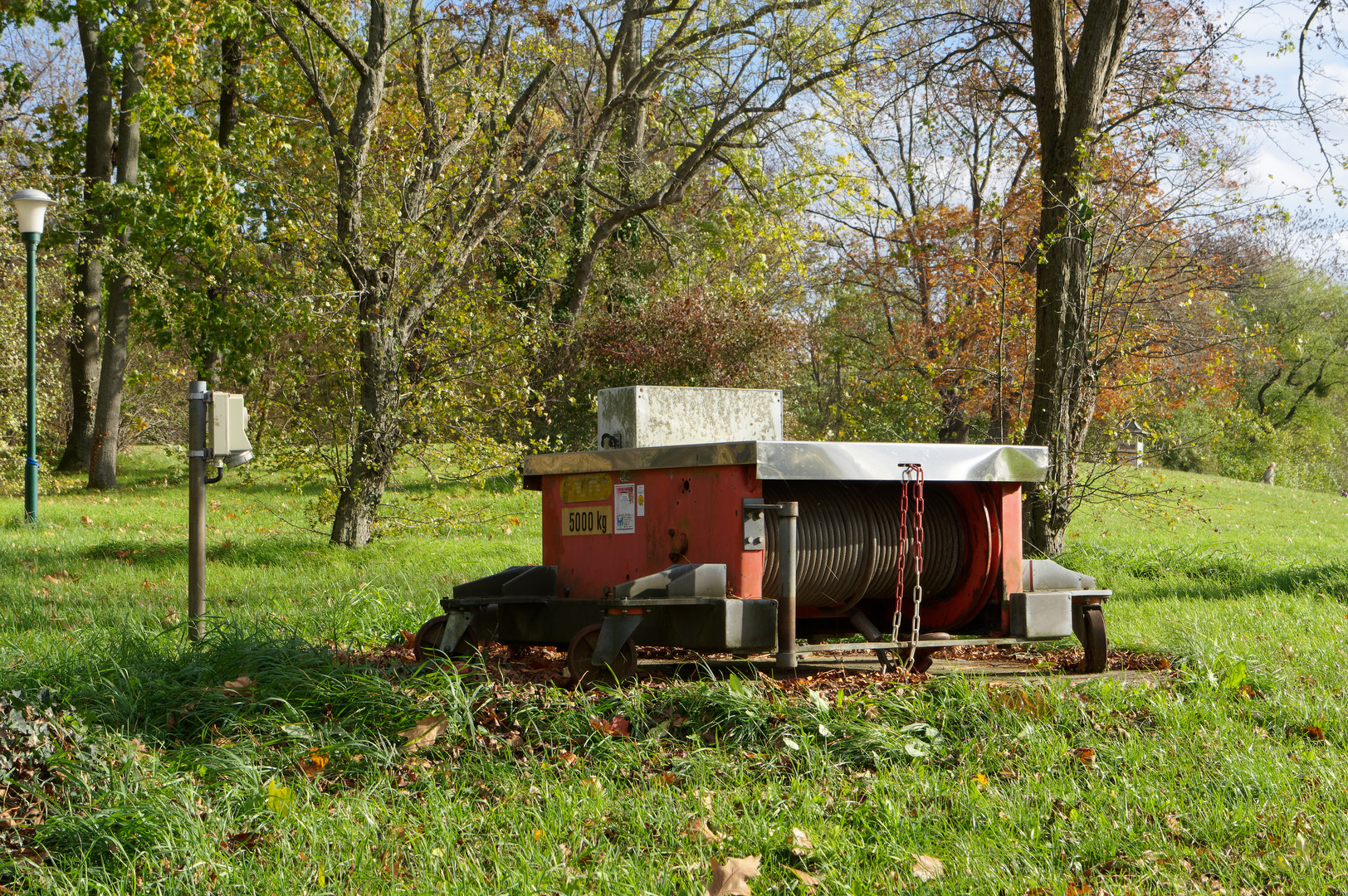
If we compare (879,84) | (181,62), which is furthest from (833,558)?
(879,84)

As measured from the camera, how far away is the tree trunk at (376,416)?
11.8 m

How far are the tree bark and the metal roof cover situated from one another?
A: 4507 mm

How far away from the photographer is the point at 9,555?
11367mm

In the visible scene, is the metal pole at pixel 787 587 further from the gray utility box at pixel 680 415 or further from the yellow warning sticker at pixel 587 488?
the gray utility box at pixel 680 415

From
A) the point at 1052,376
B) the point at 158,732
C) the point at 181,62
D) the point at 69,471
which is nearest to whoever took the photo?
the point at 158,732

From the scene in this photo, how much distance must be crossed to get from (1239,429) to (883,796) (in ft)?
29.1

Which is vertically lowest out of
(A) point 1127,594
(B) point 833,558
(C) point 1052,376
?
(A) point 1127,594

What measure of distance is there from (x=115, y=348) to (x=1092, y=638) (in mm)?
19706

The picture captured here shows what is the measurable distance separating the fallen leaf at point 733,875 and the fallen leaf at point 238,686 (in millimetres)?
2579

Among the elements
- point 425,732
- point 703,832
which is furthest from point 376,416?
point 703,832

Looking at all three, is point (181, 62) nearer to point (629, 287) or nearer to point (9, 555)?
point (9, 555)

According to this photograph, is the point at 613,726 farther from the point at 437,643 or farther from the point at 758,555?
the point at 437,643

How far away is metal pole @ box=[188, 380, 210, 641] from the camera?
614 centimetres

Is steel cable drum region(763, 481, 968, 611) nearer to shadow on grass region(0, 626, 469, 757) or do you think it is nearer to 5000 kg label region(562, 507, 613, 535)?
5000 kg label region(562, 507, 613, 535)
